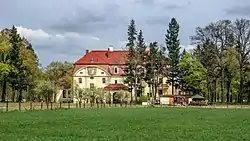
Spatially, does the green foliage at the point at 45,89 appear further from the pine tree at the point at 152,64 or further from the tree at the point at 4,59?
the pine tree at the point at 152,64

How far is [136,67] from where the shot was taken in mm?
109250

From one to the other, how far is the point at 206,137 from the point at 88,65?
102 metres

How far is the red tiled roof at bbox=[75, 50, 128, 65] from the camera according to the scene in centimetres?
12453

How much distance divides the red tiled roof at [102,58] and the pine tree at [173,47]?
1514cm

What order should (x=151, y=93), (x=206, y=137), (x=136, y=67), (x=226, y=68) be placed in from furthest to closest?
1. (x=151, y=93)
2. (x=136, y=67)
3. (x=226, y=68)
4. (x=206, y=137)

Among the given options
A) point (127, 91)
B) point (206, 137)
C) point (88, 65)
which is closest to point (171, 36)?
point (127, 91)

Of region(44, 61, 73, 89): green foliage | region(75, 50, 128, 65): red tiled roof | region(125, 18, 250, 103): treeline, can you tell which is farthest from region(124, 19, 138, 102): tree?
Result: region(44, 61, 73, 89): green foliage

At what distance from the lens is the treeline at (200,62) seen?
96375 mm

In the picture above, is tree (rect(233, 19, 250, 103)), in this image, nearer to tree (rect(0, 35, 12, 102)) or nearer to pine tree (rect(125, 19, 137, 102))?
pine tree (rect(125, 19, 137, 102))

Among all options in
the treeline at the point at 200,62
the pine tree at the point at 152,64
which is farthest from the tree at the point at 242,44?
the pine tree at the point at 152,64

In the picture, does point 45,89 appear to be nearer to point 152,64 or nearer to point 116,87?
point 116,87

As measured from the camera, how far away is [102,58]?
127 m

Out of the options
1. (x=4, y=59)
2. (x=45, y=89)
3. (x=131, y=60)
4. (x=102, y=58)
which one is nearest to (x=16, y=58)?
(x=4, y=59)

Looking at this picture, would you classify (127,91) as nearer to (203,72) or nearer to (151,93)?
(151,93)
